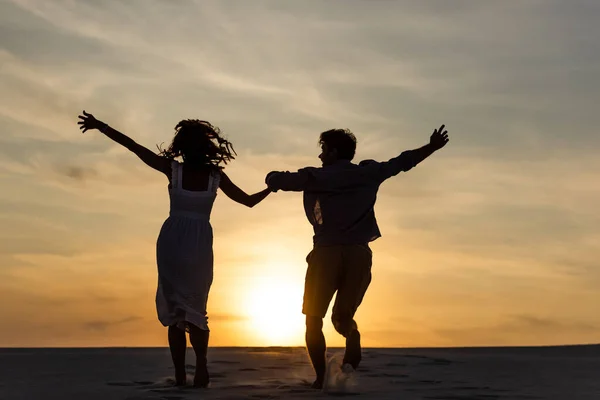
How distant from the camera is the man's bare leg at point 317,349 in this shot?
766 centimetres

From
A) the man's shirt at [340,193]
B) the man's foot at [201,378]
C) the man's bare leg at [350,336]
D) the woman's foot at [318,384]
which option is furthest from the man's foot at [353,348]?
the man's foot at [201,378]

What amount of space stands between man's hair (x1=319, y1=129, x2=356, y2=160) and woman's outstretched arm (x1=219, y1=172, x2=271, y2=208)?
0.86 m

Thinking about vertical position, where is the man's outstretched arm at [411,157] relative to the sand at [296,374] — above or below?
above

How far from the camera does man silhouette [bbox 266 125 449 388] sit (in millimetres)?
7715

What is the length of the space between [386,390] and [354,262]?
3.58ft

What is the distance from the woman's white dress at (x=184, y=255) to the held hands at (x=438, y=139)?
1943 mm

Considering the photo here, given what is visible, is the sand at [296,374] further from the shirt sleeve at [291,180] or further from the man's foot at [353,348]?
the shirt sleeve at [291,180]

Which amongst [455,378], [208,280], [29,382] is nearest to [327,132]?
[208,280]

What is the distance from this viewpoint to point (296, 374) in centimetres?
905

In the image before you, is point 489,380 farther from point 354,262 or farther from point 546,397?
point 354,262

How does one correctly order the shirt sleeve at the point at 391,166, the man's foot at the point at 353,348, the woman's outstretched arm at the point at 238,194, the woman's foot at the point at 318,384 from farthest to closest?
the woman's outstretched arm at the point at 238,194 → the man's foot at the point at 353,348 → the shirt sleeve at the point at 391,166 → the woman's foot at the point at 318,384

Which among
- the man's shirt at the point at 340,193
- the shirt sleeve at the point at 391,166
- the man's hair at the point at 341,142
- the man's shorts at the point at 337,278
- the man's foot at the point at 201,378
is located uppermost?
the man's hair at the point at 341,142

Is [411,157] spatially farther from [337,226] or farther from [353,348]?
[353,348]

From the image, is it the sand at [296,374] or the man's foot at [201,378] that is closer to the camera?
the sand at [296,374]
